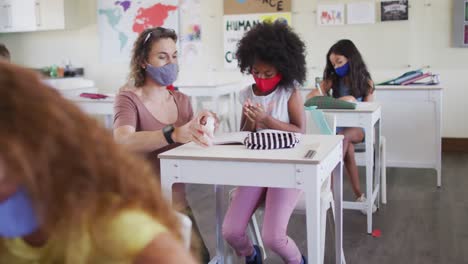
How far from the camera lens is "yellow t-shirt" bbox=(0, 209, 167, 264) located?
58 cm

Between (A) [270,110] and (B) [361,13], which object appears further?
(B) [361,13]

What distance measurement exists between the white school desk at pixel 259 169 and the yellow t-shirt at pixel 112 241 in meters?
1.21

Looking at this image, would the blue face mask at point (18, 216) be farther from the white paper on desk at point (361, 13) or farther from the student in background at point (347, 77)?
the white paper on desk at point (361, 13)

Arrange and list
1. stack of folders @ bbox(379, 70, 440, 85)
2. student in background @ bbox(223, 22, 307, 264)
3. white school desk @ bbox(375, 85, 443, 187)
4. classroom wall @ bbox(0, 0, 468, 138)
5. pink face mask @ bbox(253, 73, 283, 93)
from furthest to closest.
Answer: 1. classroom wall @ bbox(0, 0, 468, 138)
2. stack of folders @ bbox(379, 70, 440, 85)
3. white school desk @ bbox(375, 85, 443, 187)
4. pink face mask @ bbox(253, 73, 283, 93)
5. student in background @ bbox(223, 22, 307, 264)

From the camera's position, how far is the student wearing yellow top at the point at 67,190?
52cm

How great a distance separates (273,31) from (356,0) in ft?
11.8

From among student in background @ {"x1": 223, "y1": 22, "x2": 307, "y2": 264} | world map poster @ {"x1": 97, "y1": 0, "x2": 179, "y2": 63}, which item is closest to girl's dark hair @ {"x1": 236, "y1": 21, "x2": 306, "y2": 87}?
student in background @ {"x1": 223, "y1": 22, "x2": 307, "y2": 264}

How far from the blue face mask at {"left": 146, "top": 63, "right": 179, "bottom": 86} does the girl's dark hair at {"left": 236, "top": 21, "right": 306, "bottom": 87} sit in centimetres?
49

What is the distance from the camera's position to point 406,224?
3.41 m

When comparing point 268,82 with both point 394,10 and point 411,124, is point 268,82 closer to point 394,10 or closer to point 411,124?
point 411,124

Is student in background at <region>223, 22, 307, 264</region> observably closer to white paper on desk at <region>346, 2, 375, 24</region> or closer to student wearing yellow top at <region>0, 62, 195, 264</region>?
student wearing yellow top at <region>0, 62, 195, 264</region>

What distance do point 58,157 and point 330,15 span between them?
582 cm

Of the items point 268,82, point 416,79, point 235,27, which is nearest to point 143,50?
point 268,82

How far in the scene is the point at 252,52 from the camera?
104 inches
